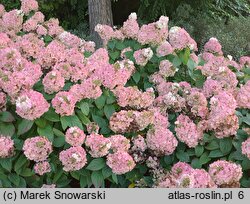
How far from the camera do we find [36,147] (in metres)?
2.16

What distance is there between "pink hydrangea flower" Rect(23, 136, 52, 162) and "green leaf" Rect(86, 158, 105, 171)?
21cm

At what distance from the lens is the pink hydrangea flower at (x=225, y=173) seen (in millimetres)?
2062

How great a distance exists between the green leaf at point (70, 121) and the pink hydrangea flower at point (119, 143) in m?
0.18

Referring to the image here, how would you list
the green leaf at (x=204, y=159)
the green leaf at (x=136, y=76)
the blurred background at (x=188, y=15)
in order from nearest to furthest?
the green leaf at (x=204, y=159) < the green leaf at (x=136, y=76) < the blurred background at (x=188, y=15)

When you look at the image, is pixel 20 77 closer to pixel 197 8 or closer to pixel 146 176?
pixel 146 176

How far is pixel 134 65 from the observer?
9.63 ft

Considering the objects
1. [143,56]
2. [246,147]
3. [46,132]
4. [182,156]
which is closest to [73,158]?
[46,132]

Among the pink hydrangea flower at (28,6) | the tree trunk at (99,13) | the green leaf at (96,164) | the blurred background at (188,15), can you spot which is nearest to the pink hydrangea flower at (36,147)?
the green leaf at (96,164)

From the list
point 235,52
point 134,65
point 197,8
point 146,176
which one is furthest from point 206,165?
point 197,8

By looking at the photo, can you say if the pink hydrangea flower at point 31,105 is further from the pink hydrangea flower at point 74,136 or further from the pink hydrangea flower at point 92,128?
the pink hydrangea flower at point 92,128

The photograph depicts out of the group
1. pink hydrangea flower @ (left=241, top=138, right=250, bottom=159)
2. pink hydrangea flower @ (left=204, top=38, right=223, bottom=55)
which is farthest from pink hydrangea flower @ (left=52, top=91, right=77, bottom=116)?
pink hydrangea flower @ (left=204, top=38, right=223, bottom=55)

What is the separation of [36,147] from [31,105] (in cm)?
20

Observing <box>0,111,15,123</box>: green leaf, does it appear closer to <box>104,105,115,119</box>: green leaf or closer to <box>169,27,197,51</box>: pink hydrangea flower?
<box>104,105,115,119</box>: green leaf

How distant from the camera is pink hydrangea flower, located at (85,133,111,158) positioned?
7.21ft
